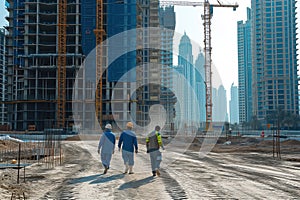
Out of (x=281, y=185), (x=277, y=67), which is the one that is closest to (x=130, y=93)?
(x=277, y=67)

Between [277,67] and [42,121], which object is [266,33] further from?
[42,121]

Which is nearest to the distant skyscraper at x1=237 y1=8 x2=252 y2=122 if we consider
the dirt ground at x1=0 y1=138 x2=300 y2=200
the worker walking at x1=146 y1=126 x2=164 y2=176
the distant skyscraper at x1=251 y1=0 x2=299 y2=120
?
the distant skyscraper at x1=251 y1=0 x2=299 y2=120

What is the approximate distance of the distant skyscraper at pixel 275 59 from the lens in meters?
95.2

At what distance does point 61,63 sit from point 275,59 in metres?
61.7

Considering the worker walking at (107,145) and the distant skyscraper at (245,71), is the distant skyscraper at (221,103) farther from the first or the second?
the distant skyscraper at (245,71)

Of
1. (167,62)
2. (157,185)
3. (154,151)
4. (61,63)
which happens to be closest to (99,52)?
(61,63)

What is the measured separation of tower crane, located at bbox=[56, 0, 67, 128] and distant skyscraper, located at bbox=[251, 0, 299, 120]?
54.9m

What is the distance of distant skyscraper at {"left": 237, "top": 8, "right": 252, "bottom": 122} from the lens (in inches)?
4665

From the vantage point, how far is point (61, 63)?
66.9 meters

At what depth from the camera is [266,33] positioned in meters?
102

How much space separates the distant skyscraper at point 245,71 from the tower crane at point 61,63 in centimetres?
6576

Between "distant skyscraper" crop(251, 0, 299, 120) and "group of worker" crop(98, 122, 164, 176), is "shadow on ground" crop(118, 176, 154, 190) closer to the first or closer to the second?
"group of worker" crop(98, 122, 164, 176)

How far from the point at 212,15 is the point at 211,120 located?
2256 cm

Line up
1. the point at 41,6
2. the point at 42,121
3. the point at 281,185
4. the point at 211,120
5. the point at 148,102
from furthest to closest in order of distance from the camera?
the point at 148,102 → the point at 41,6 → the point at 42,121 → the point at 211,120 → the point at 281,185
